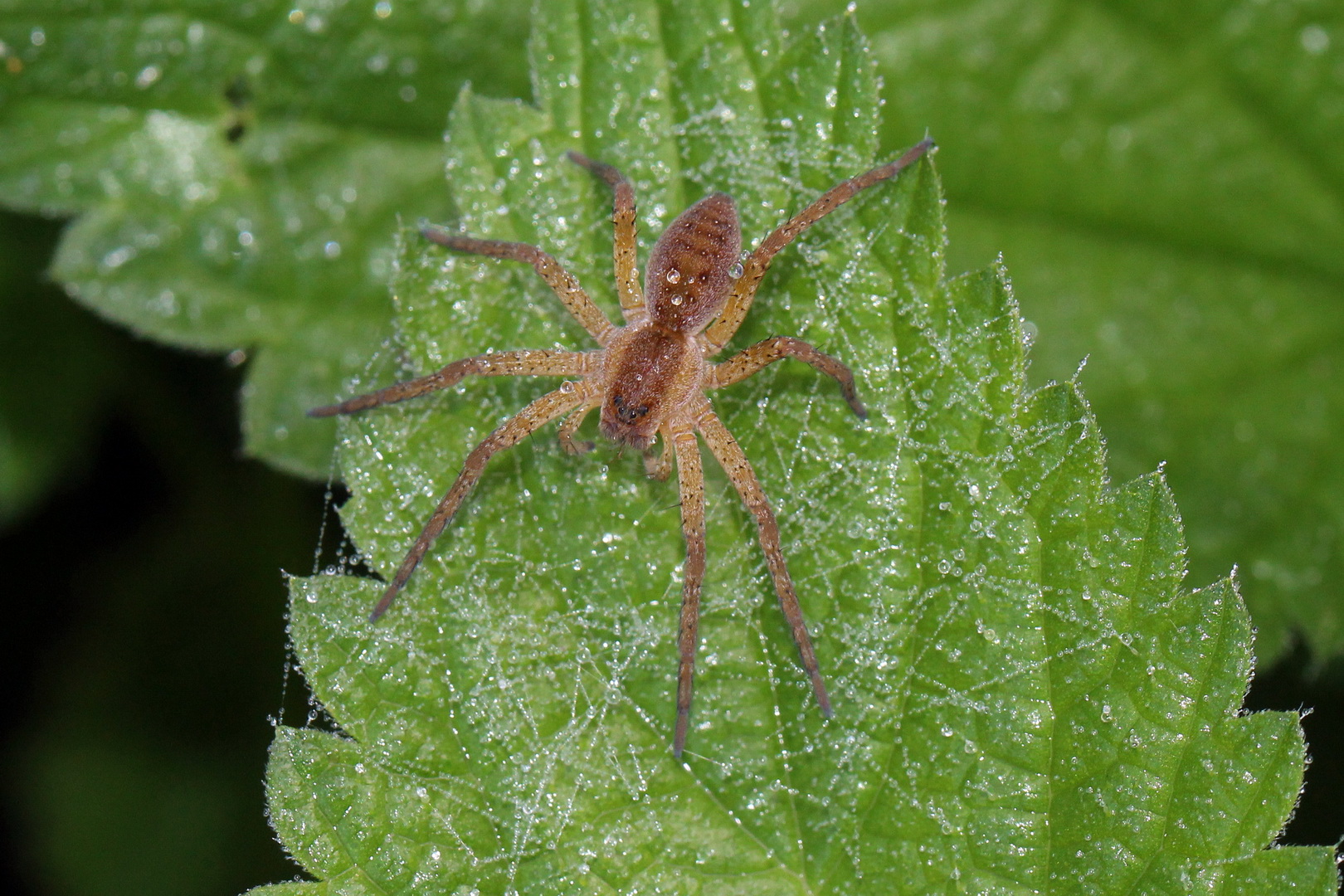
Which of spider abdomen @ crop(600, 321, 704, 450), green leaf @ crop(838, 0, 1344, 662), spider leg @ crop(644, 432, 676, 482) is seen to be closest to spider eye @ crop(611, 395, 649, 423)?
spider abdomen @ crop(600, 321, 704, 450)

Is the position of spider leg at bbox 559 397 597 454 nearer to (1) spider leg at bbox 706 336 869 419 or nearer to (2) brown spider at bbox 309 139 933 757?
(2) brown spider at bbox 309 139 933 757

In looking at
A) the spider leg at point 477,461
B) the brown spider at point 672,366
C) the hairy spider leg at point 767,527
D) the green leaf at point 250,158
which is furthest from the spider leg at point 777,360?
the green leaf at point 250,158

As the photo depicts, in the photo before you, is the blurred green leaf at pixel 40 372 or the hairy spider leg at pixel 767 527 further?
the blurred green leaf at pixel 40 372

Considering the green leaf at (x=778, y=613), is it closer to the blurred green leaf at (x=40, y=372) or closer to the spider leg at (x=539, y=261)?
the spider leg at (x=539, y=261)

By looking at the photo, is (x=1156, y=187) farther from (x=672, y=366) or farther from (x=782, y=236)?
(x=672, y=366)

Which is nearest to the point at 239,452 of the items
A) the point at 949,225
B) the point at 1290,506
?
the point at 949,225
